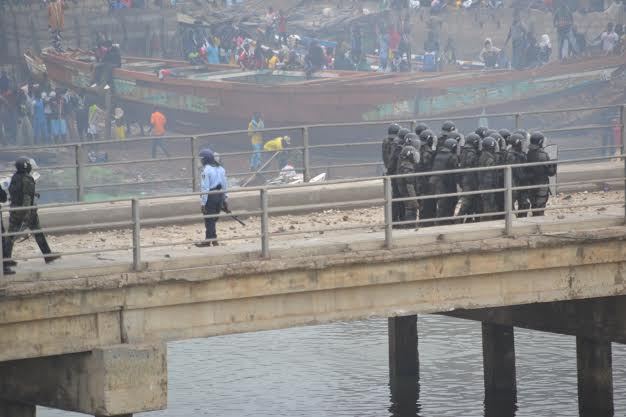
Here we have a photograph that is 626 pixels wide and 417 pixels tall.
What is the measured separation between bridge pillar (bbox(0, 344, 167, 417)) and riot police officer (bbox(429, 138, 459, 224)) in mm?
6025

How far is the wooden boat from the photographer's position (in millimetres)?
51656

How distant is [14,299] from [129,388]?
5.16ft

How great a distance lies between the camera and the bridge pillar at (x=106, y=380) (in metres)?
16.2

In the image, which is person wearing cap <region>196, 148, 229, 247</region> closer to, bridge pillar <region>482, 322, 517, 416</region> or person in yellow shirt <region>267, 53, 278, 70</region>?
bridge pillar <region>482, 322, 517, 416</region>

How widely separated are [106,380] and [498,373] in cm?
948

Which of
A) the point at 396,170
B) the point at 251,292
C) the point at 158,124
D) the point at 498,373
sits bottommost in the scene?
the point at 498,373

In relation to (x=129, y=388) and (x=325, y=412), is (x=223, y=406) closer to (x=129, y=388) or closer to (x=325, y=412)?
(x=325, y=412)

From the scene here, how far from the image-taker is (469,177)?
21.2m

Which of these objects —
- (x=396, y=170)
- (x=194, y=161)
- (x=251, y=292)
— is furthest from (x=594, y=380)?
(x=251, y=292)

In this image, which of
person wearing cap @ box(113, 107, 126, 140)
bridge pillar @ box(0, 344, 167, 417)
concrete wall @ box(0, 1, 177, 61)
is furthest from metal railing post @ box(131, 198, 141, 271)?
concrete wall @ box(0, 1, 177, 61)

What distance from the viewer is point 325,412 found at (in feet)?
80.6

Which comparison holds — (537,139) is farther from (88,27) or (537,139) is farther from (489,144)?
(88,27)

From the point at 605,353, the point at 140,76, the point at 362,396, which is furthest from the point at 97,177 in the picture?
the point at 605,353

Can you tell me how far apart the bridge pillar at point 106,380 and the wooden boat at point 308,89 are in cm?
3481
